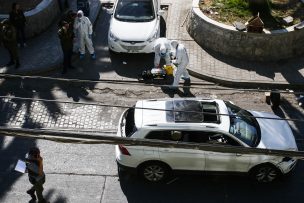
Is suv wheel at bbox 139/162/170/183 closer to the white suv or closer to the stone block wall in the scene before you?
the white suv

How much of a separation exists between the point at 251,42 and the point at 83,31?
5.34m

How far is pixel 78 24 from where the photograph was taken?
14.5m

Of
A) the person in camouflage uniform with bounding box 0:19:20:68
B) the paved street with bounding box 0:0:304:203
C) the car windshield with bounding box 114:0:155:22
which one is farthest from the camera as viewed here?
the car windshield with bounding box 114:0:155:22

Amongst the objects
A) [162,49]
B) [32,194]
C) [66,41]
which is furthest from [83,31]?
[32,194]

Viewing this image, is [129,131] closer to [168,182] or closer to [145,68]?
[168,182]

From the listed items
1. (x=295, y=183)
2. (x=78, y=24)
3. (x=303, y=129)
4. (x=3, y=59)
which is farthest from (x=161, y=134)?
(x=3, y=59)

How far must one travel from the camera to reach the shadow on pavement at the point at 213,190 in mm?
10578

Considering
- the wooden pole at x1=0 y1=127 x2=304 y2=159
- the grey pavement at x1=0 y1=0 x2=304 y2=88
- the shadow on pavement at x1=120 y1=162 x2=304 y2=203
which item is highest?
the wooden pole at x1=0 y1=127 x2=304 y2=159

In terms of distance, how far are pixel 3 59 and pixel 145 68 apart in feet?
15.4

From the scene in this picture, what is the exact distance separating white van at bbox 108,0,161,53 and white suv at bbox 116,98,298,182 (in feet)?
13.9

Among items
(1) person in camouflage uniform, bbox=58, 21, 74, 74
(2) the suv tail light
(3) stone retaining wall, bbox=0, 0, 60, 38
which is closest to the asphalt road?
(2) the suv tail light

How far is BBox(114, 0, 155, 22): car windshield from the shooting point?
50.9 ft

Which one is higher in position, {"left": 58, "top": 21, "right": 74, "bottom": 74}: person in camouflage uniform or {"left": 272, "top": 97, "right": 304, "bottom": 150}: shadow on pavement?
{"left": 58, "top": 21, "right": 74, "bottom": 74}: person in camouflage uniform

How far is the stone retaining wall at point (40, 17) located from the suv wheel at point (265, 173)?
955cm
